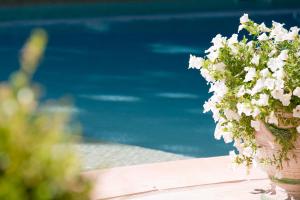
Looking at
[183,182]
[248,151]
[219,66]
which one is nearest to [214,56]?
[219,66]

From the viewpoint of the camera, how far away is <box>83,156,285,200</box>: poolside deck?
165 inches

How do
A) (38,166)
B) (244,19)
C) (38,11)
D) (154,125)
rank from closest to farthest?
1. (38,166)
2. (244,19)
3. (154,125)
4. (38,11)

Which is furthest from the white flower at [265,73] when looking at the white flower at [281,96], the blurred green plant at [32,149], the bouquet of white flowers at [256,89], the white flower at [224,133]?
the blurred green plant at [32,149]

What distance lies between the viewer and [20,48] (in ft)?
37.3

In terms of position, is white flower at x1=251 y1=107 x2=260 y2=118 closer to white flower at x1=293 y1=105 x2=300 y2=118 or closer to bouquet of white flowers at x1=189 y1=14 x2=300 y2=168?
bouquet of white flowers at x1=189 y1=14 x2=300 y2=168

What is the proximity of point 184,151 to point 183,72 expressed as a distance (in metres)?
3.59

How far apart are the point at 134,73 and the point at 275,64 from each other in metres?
6.46

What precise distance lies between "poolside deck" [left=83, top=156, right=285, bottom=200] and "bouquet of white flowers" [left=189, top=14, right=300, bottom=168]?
1.60 feet

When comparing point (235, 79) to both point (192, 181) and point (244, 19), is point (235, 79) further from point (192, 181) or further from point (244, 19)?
point (192, 181)

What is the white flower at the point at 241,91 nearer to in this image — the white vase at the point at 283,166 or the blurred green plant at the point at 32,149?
the white vase at the point at 283,166

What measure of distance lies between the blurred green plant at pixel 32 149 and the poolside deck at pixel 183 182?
287 centimetres

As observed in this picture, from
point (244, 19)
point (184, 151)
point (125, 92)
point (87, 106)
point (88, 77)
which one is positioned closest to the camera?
point (244, 19)

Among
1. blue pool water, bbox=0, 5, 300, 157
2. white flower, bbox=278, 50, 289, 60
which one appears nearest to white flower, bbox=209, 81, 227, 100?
white flower, bbox=278, 50, 289, 60

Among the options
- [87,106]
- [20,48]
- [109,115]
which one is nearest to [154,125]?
[109,115]
